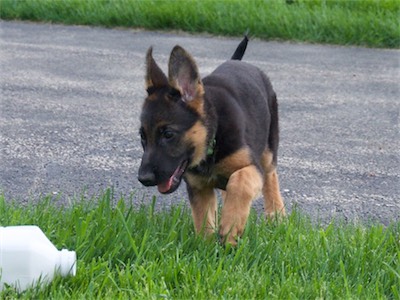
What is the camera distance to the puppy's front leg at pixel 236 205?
14.3 ft

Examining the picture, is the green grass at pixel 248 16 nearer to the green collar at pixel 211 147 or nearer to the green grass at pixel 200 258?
the green grass at pixel 200 258

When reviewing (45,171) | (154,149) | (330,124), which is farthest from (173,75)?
(330,124)

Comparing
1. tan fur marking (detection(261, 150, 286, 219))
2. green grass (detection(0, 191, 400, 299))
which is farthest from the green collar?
tan fur marking (detection(261, 150, 286, 219))

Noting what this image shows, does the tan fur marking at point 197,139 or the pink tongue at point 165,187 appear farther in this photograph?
the tan fur marking at point 197,139

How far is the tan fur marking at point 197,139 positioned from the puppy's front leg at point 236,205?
0.20 metres

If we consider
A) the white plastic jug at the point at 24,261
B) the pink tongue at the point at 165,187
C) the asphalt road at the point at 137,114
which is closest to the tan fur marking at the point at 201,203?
the pink tongue at the point at 165,187

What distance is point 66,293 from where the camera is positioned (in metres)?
3.61

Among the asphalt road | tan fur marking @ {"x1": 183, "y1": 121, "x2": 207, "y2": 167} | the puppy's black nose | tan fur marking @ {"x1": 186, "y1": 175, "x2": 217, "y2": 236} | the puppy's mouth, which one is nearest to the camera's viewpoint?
the puppy's black nose

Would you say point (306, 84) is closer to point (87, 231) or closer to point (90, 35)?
point (90, 35)

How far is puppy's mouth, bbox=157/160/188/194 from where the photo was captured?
4.34 meters

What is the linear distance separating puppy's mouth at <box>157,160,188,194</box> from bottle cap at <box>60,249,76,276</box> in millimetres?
704

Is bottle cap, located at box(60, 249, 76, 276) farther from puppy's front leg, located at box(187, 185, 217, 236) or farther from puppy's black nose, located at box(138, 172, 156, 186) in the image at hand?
puppy's front leg, located at box(187, 185, 217, 236)

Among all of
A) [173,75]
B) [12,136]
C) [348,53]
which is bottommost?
[348,53]

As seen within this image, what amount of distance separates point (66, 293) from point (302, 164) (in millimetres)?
3274
